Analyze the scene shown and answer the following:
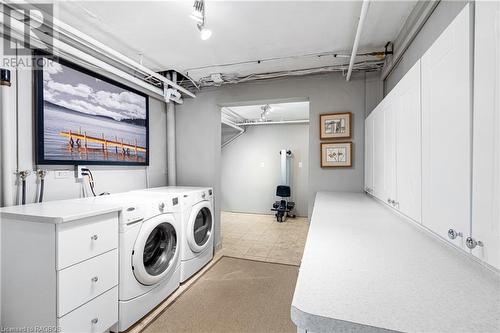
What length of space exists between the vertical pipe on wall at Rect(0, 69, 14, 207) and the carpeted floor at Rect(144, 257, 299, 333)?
143cm

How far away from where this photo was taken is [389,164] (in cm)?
165

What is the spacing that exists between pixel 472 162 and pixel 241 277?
2.37 metres

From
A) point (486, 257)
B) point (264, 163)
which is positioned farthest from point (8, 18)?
point (264, 163)

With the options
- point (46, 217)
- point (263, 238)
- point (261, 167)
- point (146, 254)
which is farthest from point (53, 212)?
point (261, 167)

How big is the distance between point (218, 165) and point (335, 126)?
173 cm

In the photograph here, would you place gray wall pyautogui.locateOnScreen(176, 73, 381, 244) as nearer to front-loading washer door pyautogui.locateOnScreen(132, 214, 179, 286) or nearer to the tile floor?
the tile floor

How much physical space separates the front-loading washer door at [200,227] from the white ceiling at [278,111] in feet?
7.14

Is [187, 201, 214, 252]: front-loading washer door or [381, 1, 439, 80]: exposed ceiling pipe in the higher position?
[381, 1, 439, 80]: exposed ceiling pipe

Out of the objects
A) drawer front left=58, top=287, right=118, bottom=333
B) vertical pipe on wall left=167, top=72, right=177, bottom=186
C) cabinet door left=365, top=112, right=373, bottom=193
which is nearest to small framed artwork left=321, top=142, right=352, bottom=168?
cabinet door left=365, top=112, right=373, bottom=193

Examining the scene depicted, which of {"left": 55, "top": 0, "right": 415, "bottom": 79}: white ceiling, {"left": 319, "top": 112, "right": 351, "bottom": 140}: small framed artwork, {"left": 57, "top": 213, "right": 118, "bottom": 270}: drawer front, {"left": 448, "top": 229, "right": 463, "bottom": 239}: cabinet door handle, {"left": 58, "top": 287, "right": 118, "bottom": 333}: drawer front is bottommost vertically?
{"left": 58, "top": 287, "right": 118, "bottom": 333}: drawer front

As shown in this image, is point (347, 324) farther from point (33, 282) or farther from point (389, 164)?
point (33, 282)

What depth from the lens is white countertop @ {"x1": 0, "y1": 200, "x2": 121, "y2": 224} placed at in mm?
1269

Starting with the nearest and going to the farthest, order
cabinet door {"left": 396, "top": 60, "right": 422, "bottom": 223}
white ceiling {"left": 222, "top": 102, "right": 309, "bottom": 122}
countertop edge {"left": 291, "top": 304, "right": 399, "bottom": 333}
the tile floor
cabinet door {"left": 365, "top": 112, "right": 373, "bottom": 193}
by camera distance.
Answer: countertop edge {"left": 291, "top": 304, "right": 399, "bottom": 333} < cabinet door {"left": 396, "top": 60, "right": 422, "bottom": 223} < cabinet door {"left": 365, "top": 112, "right": 373, "bottom": 193} < the tile floor < white ceiling {"left": 222, "top": 102, "right": 309, "bottom": 122}

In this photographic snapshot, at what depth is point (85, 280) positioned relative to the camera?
143cm
